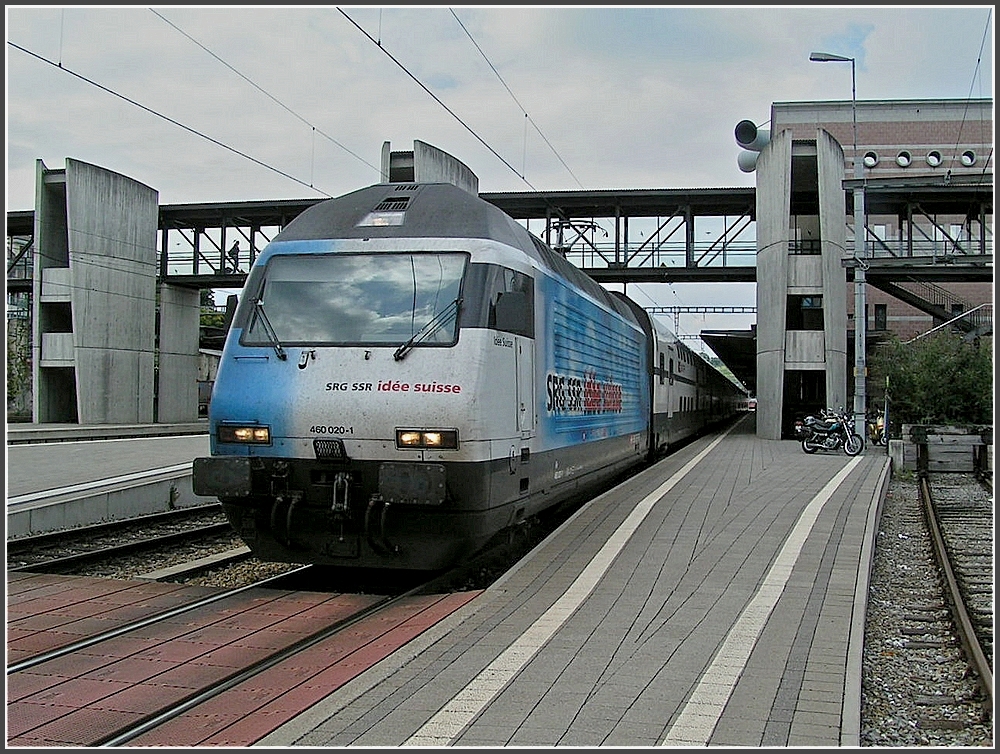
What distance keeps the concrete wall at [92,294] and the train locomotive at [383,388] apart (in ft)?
93.2

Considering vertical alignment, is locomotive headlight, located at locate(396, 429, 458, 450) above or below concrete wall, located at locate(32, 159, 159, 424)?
below

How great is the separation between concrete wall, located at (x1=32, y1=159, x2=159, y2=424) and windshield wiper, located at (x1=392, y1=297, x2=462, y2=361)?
2994 centimetres

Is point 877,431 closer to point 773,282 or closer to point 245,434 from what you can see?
point 773,282

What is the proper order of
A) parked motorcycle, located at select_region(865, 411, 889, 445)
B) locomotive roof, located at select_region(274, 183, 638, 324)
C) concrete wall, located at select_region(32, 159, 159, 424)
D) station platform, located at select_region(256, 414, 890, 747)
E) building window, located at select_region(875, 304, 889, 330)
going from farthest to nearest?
building window, located at select_region(875, 304, 889, 330), concrete wall, located at select_region(32, 159, 159, 424), parked motorcycle, located at select_region(865, 411, 889, 445), locomotive roof, located at select_region(274, 183, 638, 324), station platform, located at select_region(256, 414, 890, 747)

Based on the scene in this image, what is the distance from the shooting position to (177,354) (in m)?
40.4

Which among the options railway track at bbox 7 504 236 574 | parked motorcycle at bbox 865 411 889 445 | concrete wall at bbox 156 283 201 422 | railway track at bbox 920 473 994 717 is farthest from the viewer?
concrete wall at bbox 156 283 201 422

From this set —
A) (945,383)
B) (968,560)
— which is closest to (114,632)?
Answer: (968,560)

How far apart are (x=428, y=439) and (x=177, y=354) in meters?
35.5

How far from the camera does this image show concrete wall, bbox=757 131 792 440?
29328 millimetres

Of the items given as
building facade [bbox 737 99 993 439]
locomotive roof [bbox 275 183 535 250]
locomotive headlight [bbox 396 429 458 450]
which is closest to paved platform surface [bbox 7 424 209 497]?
locomotive roof [bbox 275 183 535 250]

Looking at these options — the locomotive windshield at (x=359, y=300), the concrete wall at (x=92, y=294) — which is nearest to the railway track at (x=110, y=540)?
the locomotive windshield at (x=359, y=300)

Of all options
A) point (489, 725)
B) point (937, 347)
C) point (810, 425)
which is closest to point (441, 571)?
point (489, 725)

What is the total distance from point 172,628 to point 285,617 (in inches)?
31.6

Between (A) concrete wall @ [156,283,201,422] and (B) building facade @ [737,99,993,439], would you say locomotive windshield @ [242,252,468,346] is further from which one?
(A) concrete wall @ [156,283,201,422]
